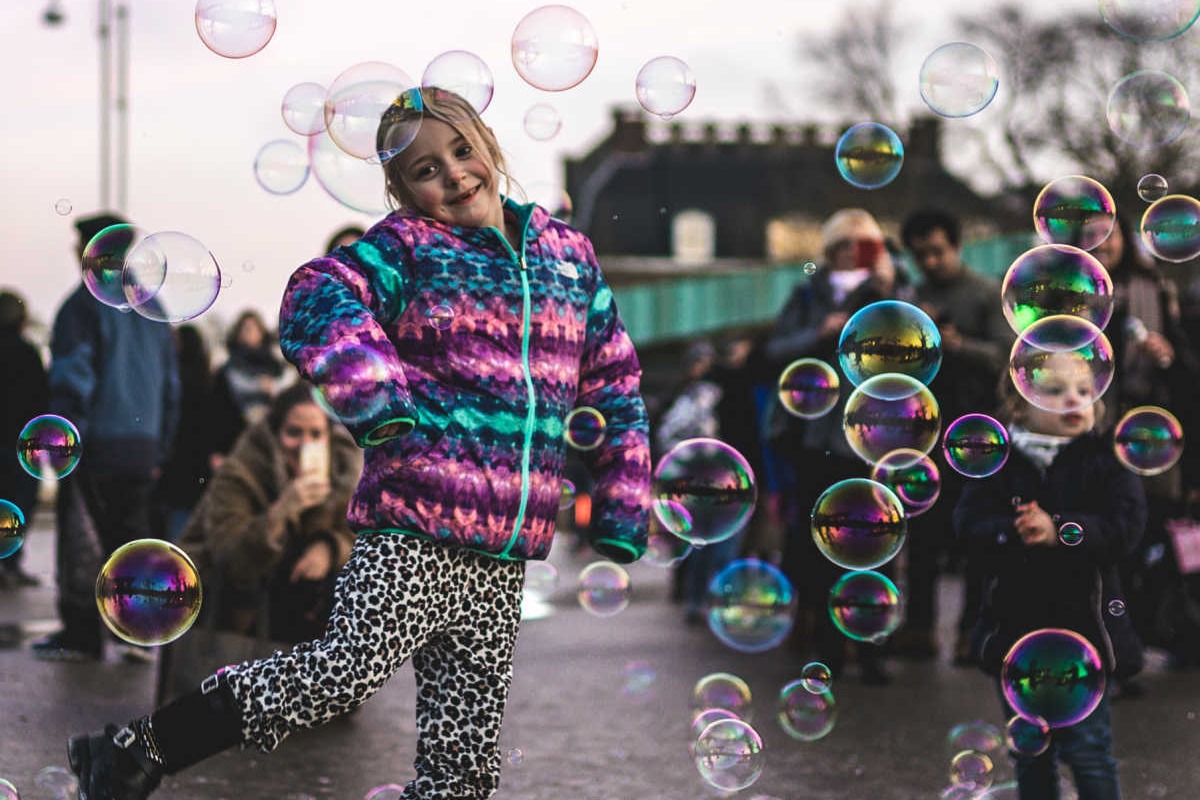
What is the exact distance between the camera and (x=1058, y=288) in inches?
194

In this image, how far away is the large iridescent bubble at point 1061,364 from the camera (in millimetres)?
4160

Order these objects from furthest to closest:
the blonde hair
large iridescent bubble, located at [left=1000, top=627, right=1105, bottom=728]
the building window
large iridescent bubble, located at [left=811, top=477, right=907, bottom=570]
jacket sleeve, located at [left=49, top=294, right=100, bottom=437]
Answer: the building window < jacket sleeve, located at [left=49, top=294, right=100, bottom=437] < large iridescent bubble, located at [left=811, top=477, right=907, bottom=570] < large iridescent bubble, located at [left=1000, top=627, right=1105, bottom=728] < the blonde hair

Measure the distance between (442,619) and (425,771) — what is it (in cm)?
30

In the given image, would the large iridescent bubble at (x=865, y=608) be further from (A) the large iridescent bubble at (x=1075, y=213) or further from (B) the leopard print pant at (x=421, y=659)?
(B) the leopard print pant at (x=421, y=659)

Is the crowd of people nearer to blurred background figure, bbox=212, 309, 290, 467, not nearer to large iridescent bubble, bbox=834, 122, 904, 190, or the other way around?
large iridescent bubble, bbox=834, 122, 904, 190

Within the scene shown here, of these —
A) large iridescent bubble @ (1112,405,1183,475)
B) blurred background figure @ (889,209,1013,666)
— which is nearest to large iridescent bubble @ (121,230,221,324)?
large iridescent bubble @ (1112,405,1183,475)

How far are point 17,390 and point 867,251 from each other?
3.92 meters

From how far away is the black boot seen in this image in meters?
3.16

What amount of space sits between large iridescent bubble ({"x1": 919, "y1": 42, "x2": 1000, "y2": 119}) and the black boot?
3.65m

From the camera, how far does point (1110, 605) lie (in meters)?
3.98

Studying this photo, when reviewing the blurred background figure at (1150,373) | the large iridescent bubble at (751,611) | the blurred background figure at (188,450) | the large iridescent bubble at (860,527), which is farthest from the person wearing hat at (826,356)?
the blurred background figure at (188,450)

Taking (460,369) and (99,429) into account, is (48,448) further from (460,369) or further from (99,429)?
(460,369)

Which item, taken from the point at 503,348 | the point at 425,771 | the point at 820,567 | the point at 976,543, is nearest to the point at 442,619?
the point at 425,771

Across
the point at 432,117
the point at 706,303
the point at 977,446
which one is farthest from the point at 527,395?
the point at 706,303
